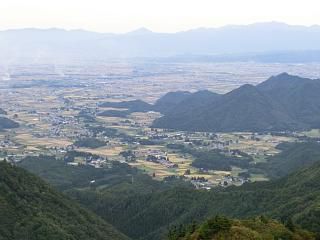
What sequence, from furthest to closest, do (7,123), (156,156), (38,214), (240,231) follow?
(7,123)
(156,156)
(38,214)
(240,231)

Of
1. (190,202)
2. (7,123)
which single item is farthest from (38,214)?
(7,123)

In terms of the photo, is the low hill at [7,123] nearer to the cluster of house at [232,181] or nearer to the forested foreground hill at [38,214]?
the cluster of house at [232,181]

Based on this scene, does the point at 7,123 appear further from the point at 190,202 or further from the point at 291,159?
the point at 190,202

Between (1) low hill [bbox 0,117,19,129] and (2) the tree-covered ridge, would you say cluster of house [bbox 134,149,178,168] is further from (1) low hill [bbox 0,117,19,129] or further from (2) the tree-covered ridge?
(2) the tree-covered ridge

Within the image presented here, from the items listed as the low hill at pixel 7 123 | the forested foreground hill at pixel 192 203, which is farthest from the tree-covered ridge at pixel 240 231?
the low hill at pixel 7 123

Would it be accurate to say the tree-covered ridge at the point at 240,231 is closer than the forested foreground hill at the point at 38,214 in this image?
Yes

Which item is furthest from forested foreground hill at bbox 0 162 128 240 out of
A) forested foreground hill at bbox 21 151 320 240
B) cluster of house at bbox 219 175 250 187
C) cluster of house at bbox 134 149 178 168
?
cluster of house at bbox 134 149 178 168
